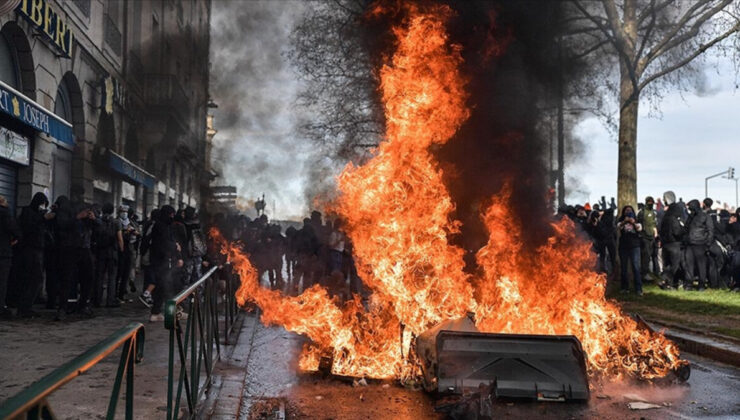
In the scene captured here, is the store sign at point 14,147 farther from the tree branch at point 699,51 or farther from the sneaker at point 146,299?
the tree branch at point 699,51

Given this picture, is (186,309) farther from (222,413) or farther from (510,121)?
(510,121)

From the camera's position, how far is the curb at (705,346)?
6912mm

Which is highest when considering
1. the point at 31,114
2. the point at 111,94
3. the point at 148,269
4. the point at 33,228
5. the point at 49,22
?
the point at 49,22

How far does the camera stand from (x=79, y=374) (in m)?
1.83

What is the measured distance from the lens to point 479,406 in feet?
14.6

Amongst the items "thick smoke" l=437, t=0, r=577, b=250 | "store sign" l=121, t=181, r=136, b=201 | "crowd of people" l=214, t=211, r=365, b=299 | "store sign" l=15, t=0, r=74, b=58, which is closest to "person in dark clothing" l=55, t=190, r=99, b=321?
"store sign" l=15, t=0, r=74, b=58

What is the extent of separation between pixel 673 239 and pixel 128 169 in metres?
14.5

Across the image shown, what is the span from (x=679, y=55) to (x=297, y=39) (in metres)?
10.5

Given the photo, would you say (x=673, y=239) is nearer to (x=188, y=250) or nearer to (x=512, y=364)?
(x=512, y=364)

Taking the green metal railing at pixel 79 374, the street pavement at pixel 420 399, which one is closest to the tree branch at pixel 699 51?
the street pavement at pixel 420 399

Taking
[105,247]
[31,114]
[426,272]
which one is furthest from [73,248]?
[426,272]

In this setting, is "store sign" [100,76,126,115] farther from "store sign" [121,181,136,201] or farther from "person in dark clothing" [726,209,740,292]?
"person in dark clothing" [726,209,740,292]

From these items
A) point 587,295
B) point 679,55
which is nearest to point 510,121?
point 587,295

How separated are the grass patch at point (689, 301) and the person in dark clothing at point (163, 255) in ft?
26.8
